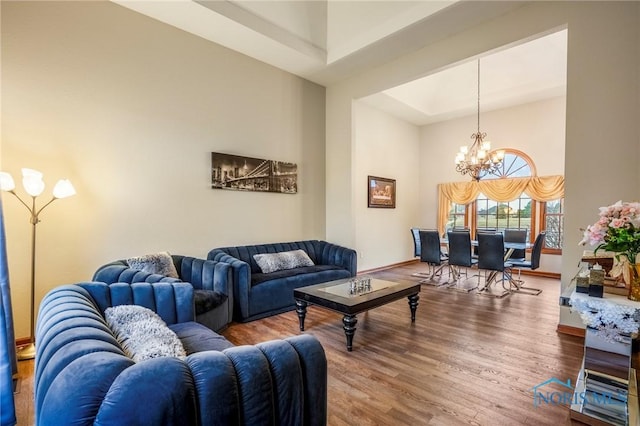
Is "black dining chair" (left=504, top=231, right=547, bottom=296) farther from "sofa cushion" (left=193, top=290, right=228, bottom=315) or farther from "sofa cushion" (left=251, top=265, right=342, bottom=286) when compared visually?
"sofa cushion" (left=193, top=290, right=228, bottom=315)

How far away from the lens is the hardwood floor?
199cm

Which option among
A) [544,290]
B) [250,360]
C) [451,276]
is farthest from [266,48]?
[544,290]

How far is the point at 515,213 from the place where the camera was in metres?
6.94

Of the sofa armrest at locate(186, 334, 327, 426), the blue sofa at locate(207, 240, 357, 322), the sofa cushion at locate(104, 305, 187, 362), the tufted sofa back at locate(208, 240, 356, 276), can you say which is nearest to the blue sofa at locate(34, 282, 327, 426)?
the sofa armrest at locate(186, 334, 327, 426)

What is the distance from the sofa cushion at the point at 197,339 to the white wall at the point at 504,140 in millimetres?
6976

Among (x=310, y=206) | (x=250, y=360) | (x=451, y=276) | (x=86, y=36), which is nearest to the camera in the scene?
(x=250, y=360)

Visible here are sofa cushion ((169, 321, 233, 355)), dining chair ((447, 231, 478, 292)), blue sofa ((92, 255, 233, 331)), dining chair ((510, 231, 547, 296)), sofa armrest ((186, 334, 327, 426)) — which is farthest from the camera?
dining chair ((447, 231, 478, 292))

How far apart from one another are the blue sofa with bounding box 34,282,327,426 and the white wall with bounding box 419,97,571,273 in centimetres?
715

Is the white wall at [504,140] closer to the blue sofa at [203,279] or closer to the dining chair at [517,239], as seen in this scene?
the dining chair at [517,239]

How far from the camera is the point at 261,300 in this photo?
12.3 ft

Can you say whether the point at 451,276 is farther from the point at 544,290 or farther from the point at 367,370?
the point at 367,370

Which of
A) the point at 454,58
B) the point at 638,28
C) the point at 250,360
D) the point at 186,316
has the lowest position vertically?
the point at 186,316

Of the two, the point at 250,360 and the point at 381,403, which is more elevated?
the point at 250,360

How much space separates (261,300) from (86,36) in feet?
11.9
